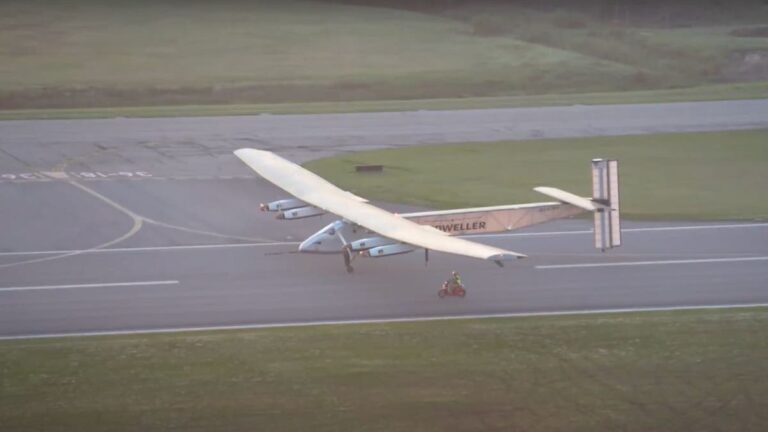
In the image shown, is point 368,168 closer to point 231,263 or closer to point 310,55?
point 231,263

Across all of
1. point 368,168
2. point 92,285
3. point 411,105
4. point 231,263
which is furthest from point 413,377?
point 411,105

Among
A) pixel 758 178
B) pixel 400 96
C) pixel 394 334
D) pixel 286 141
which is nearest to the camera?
pixel 394 334

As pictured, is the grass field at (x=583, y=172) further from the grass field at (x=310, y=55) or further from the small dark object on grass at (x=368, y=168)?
the grass field at (x=310, y=55)

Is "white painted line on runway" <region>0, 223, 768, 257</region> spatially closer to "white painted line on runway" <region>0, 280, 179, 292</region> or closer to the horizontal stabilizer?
the horizontal stabilizer

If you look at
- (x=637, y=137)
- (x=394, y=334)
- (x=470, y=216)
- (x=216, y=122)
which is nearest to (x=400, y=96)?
(x=216, y=122)

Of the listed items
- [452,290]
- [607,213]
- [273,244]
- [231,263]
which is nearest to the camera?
[452,290]

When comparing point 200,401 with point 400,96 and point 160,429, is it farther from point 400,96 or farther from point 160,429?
point 400,96
